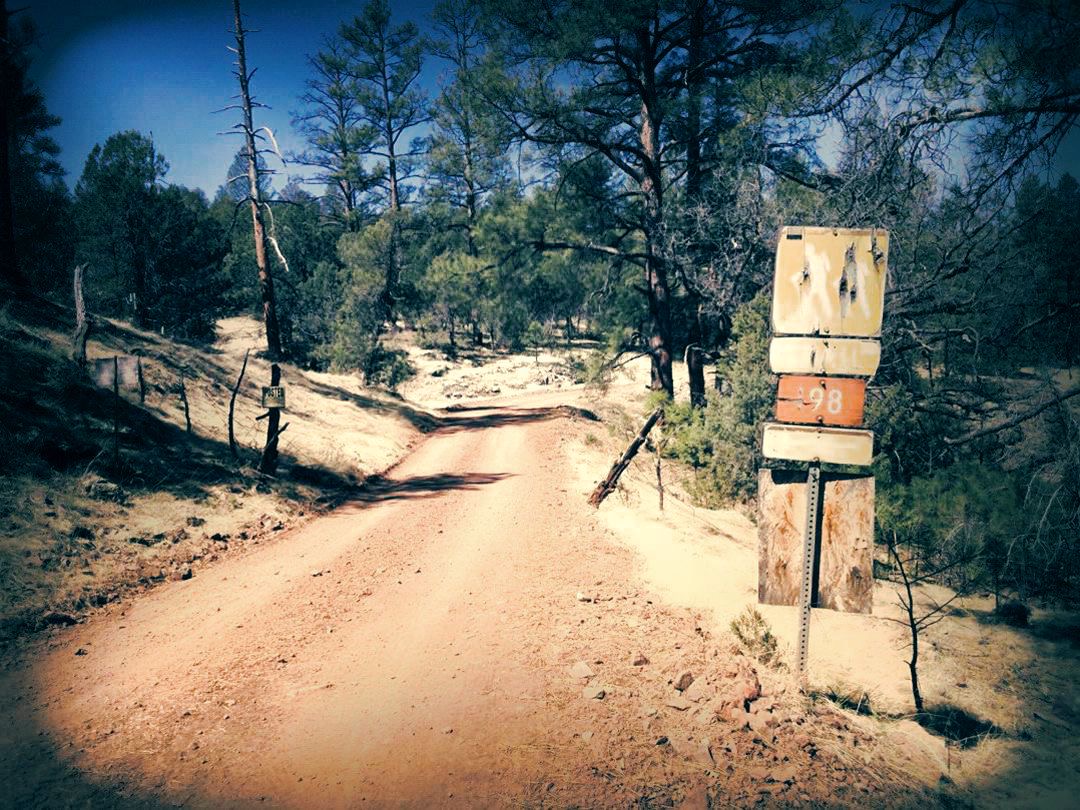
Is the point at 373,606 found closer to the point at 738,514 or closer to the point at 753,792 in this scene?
the point at 753,792

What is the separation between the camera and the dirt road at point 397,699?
3754 mm

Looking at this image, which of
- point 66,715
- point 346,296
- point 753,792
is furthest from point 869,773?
point 346,296

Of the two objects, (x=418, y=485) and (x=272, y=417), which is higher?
(x=272, y=417)

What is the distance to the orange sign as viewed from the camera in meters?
3.79

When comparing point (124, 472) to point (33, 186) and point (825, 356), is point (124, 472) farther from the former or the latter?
point (33, 186)

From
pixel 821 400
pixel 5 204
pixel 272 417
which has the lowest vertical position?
pixel 272 417

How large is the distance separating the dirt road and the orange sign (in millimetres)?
2264

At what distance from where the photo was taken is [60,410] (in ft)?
33.5

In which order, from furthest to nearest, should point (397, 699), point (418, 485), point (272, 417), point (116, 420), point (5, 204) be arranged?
point (5, 204) → point (418, 485) → point (272, 417) → point (116, 420) → point (397, 699)

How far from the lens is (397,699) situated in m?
4.71

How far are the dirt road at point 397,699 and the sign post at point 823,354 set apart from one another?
4.49 feet

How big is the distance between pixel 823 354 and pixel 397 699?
13.6 ft

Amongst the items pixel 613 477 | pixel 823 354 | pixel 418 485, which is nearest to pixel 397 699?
pixel 823 354

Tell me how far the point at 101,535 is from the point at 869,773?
9.27 m
